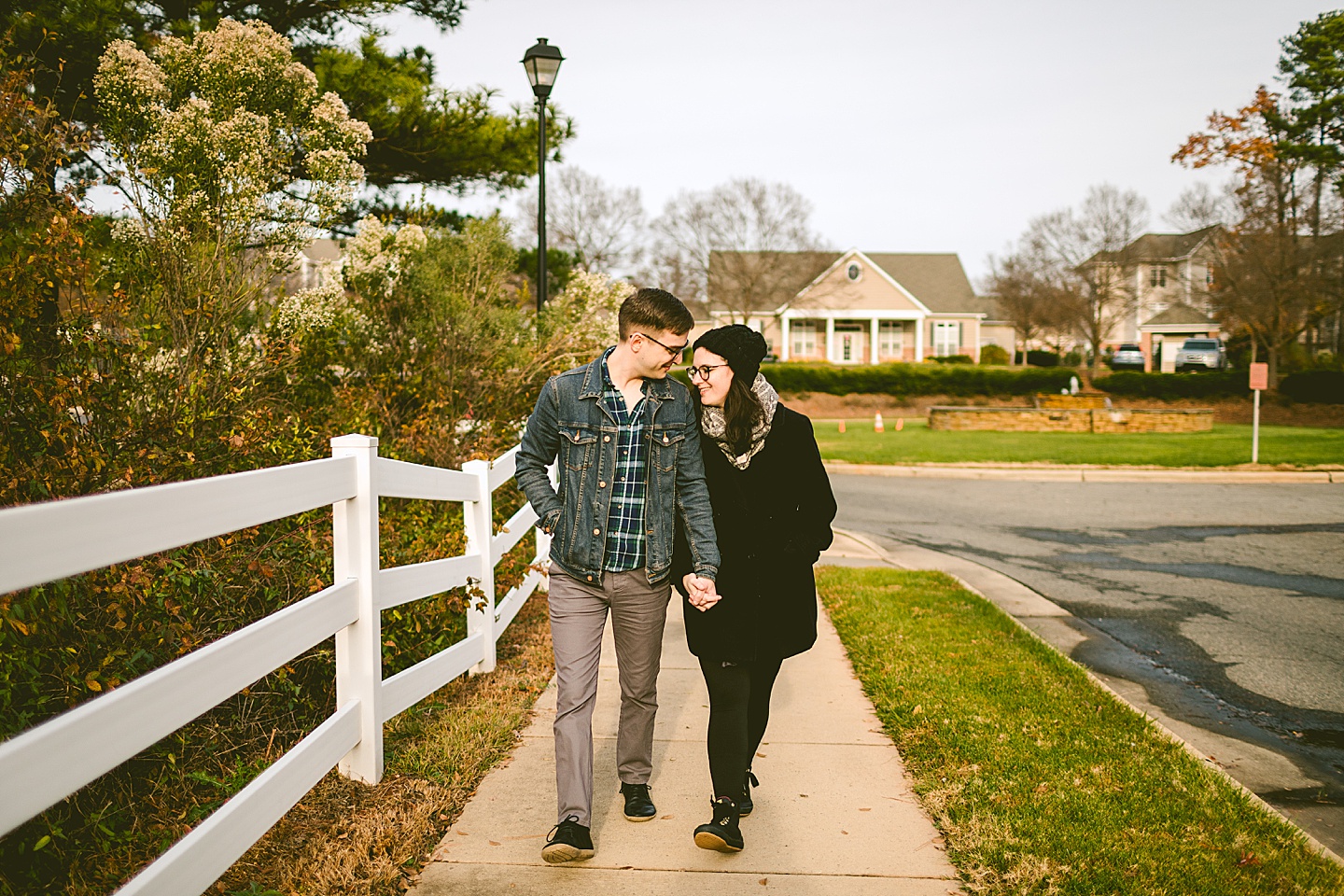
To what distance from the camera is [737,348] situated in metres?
3.74

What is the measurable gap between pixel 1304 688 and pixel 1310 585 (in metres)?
3.58

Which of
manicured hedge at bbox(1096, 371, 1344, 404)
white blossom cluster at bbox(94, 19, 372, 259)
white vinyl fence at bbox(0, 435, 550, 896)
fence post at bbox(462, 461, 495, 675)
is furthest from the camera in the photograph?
manicured hedge at bbox(1096, 371, 1344, 404)

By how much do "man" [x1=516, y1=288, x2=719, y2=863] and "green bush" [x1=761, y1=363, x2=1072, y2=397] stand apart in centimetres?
3837

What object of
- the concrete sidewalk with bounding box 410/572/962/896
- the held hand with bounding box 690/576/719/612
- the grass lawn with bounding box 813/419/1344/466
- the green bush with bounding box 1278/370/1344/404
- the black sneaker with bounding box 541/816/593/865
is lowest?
the concrete sidewalk with bounding box 410/572/962/896

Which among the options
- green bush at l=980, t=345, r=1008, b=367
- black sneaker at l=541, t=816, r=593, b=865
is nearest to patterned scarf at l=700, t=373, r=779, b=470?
black sneaker at l=541, t=816, r=593, b=865

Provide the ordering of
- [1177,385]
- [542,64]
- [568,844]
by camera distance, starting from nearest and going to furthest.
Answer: [568,844] < [542,64] < [1177,385]

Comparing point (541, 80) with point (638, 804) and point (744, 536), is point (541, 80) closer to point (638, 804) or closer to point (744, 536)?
point (744, 536)

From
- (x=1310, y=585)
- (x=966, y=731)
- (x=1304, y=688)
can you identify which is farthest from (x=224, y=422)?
(x=1310, y=585)

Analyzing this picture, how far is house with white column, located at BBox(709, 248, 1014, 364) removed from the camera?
2124 inches

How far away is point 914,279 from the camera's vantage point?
61344mm

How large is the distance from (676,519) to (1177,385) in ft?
131

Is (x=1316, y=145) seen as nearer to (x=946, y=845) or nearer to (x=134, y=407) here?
(x=946, y=845)

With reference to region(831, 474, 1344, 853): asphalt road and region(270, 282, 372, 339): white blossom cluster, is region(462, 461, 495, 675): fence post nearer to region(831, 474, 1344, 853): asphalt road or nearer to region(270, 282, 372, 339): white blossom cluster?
region(270, 282, 372, 339): white blossom cluster

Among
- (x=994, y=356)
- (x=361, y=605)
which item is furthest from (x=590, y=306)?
(x=994, y=356)
